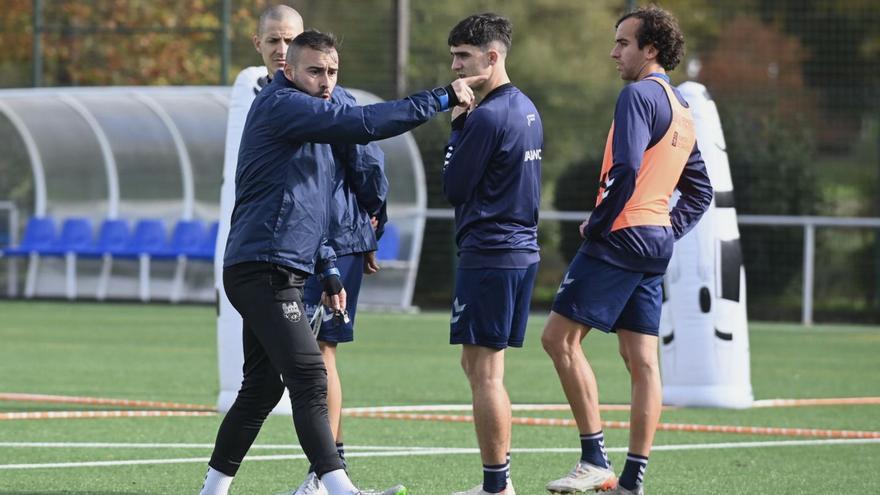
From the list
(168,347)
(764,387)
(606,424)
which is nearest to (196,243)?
(168,347)

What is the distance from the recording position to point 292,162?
663cm

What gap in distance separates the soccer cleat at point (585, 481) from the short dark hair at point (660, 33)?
1907mm

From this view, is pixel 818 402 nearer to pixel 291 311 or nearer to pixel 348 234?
pixel 348 234

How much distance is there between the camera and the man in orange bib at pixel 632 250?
285 inches

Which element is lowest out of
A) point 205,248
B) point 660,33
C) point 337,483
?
point 337,483

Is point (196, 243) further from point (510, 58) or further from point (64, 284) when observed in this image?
point (510, 58)


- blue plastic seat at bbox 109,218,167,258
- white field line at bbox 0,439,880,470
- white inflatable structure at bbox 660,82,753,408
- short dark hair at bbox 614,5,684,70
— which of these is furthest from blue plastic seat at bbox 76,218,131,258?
short dark hair at bbox 614,5,684,70

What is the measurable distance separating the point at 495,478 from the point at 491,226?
3.55ft

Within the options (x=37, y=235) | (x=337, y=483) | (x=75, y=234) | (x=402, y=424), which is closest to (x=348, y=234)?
(x=337, y=483)

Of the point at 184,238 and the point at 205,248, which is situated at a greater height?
the point at 184,238

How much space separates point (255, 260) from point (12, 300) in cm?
1878

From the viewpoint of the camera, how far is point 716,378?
37.4 feet

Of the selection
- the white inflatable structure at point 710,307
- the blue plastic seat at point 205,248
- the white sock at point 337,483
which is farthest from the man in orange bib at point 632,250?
the blue plastic seat at point 205,248

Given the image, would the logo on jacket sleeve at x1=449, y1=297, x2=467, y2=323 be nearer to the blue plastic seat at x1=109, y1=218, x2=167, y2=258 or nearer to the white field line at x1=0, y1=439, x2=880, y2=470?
A: the white field line at x1=0, y1=439, x2=880, y2=470
